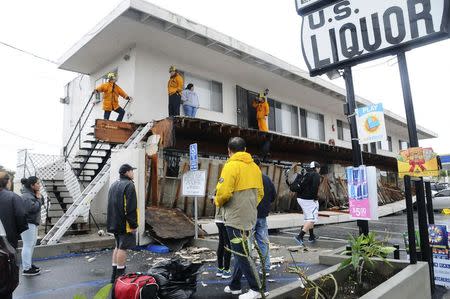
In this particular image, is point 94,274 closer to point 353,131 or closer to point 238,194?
point 238,194

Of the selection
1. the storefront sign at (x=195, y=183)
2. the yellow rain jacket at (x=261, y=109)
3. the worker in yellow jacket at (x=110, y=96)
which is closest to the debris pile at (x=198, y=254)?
the storefront sign at (x=195, y=183)

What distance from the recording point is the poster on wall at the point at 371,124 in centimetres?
466

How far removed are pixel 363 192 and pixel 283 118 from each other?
12.5 metres

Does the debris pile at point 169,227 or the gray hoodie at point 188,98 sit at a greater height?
the gray hoodie at point 188,98

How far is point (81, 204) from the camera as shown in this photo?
335 inches

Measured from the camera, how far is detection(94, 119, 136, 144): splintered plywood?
9.51m

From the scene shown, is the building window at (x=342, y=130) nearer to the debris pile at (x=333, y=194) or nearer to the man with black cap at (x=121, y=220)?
the debris pile at (x=333, y=194)

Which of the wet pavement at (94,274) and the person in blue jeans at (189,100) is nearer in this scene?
the wet pavement at (94,274)

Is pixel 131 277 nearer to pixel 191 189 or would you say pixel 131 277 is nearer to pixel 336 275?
pixel 336 275

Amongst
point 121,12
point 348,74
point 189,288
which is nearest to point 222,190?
point 189,288

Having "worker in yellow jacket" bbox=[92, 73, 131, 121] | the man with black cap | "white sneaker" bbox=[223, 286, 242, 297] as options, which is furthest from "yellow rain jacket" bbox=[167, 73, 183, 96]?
"white sneaker" bbox=[223, 286, 242, 297]

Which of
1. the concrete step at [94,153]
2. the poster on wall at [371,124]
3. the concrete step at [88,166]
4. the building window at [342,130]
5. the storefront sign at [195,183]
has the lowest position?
the storefront sign at [195,183]

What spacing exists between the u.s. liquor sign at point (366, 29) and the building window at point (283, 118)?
10.6 metres

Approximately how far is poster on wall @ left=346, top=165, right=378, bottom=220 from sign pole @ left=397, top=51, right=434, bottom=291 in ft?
1.81
